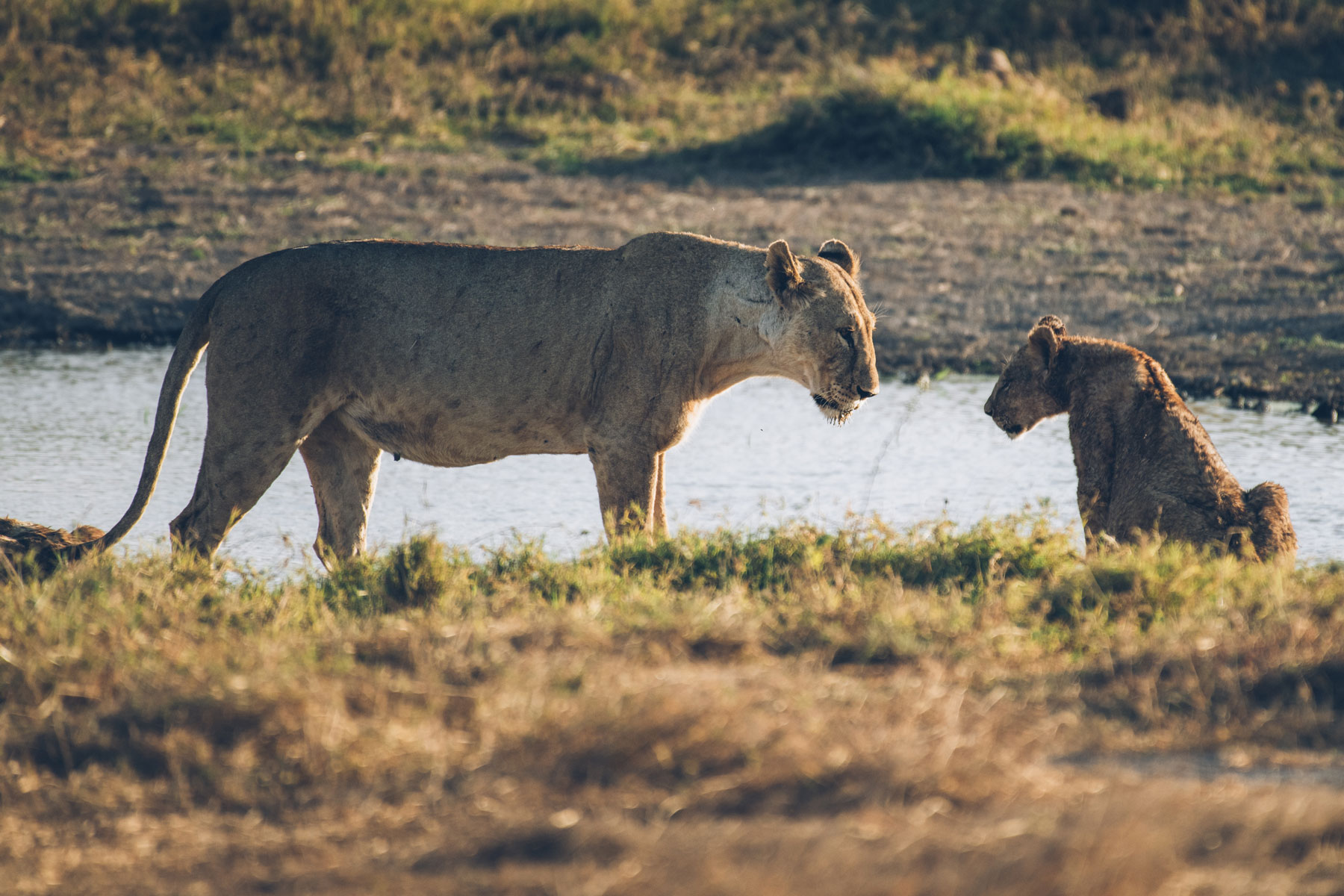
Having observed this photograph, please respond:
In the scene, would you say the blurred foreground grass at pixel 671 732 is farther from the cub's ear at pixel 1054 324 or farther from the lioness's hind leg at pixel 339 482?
the cub's ear at pixel 1054 324

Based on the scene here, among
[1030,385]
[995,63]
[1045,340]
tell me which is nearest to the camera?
[1045,340]

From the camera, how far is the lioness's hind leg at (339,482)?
6633mm

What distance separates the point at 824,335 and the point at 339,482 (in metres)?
2.07

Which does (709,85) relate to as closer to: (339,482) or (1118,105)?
(1118,105)

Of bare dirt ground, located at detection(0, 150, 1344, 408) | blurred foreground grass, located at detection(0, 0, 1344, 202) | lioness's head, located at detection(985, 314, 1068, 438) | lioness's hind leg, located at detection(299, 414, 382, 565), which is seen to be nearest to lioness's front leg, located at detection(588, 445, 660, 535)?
lioness's hind leg, located at detection(299, 414, 382, 565)

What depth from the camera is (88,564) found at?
555 cm

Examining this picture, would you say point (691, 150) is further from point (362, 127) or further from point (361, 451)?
point (361, 451)

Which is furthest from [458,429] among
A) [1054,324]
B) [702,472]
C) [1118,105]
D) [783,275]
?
[1118,105]

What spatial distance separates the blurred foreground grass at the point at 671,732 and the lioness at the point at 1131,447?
533 mm

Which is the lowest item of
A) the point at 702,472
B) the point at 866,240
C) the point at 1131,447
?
the point at 702,472

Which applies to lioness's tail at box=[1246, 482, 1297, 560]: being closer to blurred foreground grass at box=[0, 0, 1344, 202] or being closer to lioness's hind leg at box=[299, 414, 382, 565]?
lioness's hind leg at box=[299, 414, 382, 565]

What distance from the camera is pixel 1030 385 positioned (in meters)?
6.70

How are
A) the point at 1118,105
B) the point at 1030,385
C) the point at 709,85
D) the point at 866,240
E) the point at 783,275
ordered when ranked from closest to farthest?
the point at 783,275 → the point at 1030,385 → the point at 866,240 → the point at 1118,105 → the point at 709,85

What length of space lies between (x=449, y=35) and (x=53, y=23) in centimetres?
437
